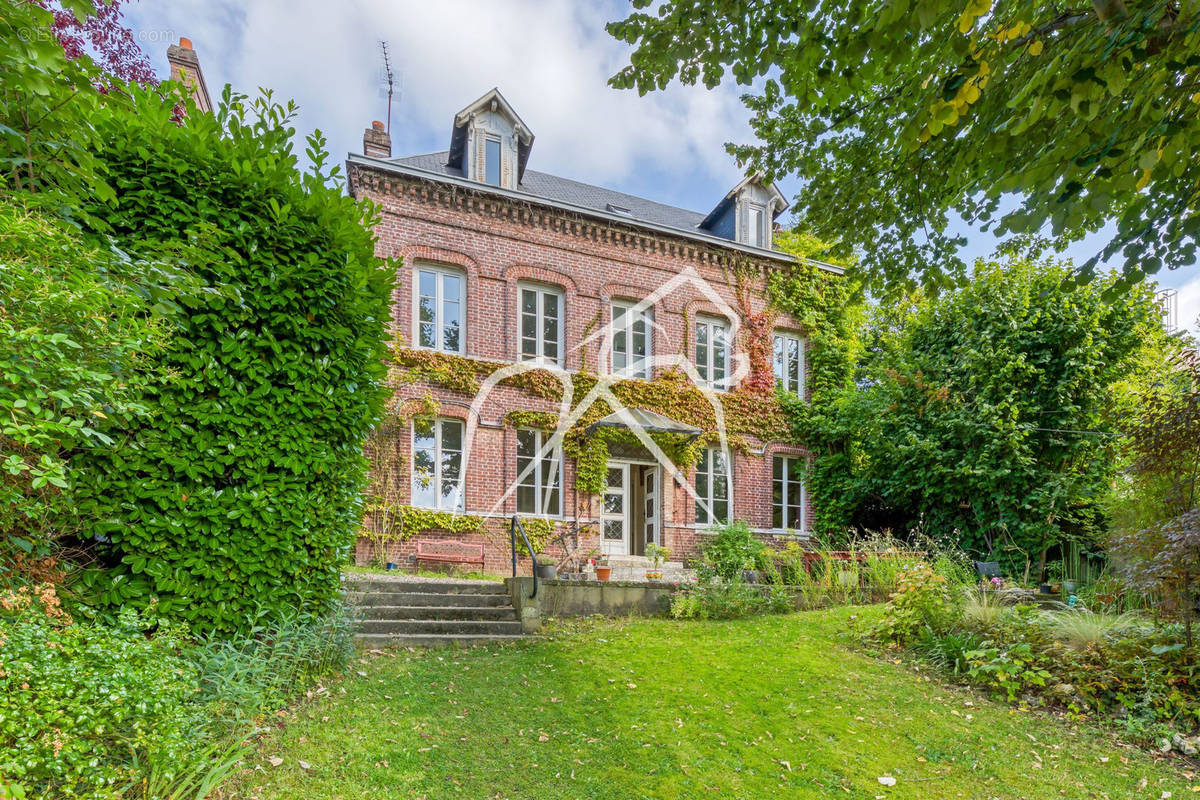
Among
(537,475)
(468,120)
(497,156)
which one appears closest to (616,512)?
(537,475)

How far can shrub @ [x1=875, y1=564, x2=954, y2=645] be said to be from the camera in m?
7.50

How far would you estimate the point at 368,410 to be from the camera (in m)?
6.09

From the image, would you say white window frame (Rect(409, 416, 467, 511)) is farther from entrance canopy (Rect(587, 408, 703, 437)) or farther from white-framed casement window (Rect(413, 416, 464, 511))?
entrance canopy (Rect(587, 408, 703, 437))

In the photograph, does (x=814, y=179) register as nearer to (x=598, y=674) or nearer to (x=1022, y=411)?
(x=598, y=674)

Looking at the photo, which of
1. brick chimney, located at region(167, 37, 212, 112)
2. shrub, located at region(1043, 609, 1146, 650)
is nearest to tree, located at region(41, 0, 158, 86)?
brick chimney, located at region(167, 37, 212, 112)

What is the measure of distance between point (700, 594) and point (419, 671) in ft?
14.9

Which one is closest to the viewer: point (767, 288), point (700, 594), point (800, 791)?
point (800, 791)

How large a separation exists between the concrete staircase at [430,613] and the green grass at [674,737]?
0.53m

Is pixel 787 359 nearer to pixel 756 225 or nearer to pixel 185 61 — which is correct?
pixel 756 225

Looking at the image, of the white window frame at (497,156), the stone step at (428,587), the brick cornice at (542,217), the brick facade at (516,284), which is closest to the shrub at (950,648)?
the stone step at (428,587)

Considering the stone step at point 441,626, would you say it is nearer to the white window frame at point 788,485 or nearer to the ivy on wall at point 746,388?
the ivy on wall at point 746,388

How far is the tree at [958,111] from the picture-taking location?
3.22 metres

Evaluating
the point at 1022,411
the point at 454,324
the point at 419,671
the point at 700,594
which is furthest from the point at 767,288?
the point at 419,671

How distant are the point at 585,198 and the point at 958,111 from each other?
1304 centimetres
